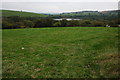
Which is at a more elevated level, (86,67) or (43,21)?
(43,21)

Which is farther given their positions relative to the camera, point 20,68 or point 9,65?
point 9,65

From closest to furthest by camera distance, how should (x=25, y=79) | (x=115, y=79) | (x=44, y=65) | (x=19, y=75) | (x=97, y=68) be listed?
(x=115, y=79) → (x=25, y=79) → (x=19, y=75) → (x=97, y=68) → (x=44, y=65)

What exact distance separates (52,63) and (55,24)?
4333 centimetres

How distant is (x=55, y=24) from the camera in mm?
50344

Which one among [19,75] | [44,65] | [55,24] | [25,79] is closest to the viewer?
[25,79]

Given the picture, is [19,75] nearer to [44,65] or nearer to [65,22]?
[44,65]

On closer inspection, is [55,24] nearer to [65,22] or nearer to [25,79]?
[65,22]

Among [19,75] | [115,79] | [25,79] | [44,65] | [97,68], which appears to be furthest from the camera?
[44,65]

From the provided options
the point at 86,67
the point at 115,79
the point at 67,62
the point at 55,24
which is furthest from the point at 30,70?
the point at 55,24

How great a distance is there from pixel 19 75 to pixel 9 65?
1.84 meters

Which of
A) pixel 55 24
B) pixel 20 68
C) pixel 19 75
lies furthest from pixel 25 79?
pixel 55 24

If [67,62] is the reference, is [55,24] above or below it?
above

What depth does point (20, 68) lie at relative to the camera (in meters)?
7.21

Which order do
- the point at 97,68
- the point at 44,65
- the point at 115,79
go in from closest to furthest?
the point at 115,79, the point at 97,68, the point at 44,65
